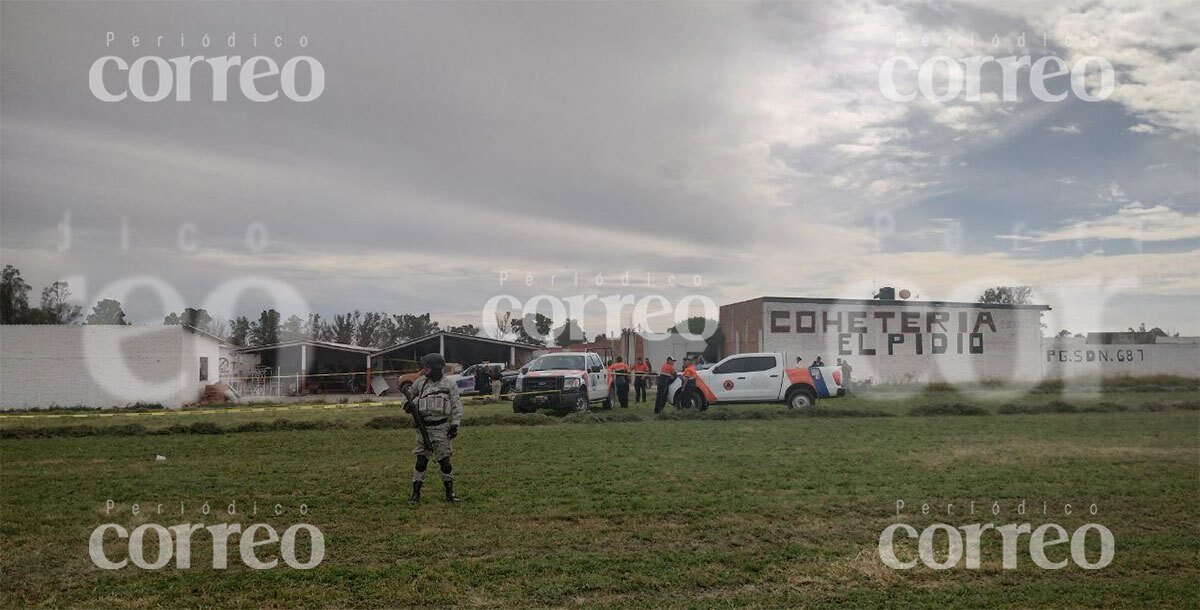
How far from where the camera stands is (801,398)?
80.8 ft

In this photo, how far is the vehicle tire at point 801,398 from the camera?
24547 mm

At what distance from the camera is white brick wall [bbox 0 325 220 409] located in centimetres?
3247

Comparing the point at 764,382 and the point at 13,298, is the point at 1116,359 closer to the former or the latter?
the point at 764,382

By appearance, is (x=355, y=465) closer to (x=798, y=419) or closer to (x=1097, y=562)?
(x=1097, y=562)

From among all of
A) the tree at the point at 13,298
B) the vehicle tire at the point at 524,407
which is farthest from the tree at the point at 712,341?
the tree at the point at 13,298

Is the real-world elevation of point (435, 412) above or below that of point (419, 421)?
above

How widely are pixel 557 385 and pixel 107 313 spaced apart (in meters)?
31.4

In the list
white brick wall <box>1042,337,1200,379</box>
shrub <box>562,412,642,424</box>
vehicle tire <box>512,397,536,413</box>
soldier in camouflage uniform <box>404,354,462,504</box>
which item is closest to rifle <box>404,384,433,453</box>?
soldier in camouflage uniform <box>404,354,462,504</box>

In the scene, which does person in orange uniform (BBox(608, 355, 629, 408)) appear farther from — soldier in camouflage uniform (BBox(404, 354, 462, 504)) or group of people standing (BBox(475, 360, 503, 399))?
soldier in camouflage uniform (BBox(404, 354, 462, 504))

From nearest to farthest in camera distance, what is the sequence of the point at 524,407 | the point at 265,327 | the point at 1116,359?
the point at 524,407 < the point at 1116,359 < the point at 265,327

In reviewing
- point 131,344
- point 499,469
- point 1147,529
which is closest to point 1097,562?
point 1147,529

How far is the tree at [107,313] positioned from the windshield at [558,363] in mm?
25440

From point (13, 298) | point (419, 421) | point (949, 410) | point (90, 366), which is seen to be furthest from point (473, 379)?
point (13, 298)

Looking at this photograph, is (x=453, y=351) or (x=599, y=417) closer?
(x=599, y=417)
